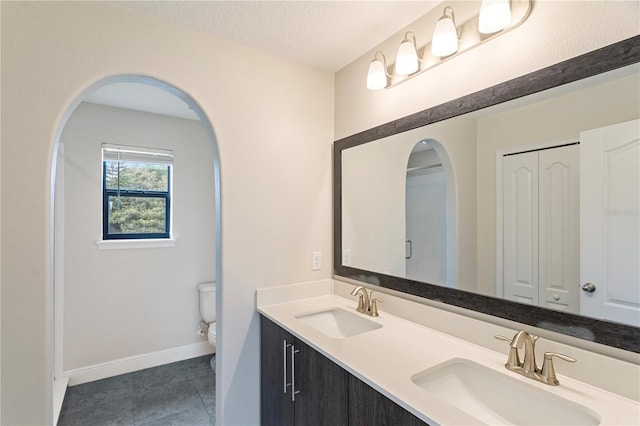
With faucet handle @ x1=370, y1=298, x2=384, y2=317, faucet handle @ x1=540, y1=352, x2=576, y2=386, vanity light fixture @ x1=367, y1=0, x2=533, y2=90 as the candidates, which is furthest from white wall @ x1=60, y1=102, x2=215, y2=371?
faucet handle @ x1=540, y1=352, x2=576, y2=386

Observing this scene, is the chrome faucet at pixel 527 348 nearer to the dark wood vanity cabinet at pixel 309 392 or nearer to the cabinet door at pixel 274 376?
the dark wood vanity cabinet at pixel 309 392

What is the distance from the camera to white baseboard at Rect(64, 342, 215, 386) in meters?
2.52

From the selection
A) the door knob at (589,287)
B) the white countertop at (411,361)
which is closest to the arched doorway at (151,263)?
the white countertop at (411,361)

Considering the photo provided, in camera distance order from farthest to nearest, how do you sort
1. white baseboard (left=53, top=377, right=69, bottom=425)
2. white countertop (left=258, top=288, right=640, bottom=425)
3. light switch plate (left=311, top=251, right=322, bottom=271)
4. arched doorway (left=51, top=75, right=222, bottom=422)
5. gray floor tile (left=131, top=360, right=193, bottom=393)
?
gray floor tile (left=131, top=360, right=193, bottom=393), white baseboard (left=53, top=377, right=69, bottom=425), light switch plate (left=311, top=251, right=322, bottom=271), arched doorway (left=51, top=75, right=222, bottom=422), white countertop (left=258, top=288, right=640, bottom=425)

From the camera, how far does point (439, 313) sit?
1412 mm

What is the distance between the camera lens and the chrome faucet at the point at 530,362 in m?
0.96

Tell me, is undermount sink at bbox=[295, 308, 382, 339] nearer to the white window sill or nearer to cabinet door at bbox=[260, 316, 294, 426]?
cabinet door at bbox=[260, 316, 294, 426]

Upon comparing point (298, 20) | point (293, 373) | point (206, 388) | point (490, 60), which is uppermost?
point (298, 20)

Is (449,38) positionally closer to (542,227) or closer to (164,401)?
(542,227)

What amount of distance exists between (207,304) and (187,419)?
0.99 metres

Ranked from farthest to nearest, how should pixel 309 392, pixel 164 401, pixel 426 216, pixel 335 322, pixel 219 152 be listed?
1. pixel 164 401
2. pixel 335 322
3. pixel 219 152
4. pixel 426 216
5. pixel 309 392

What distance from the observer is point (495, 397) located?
1.04 meters

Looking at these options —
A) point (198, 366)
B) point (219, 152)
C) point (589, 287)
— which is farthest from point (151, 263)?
point (589, 287)

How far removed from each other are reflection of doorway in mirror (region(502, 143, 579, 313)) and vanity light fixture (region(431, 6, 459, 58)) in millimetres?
523
